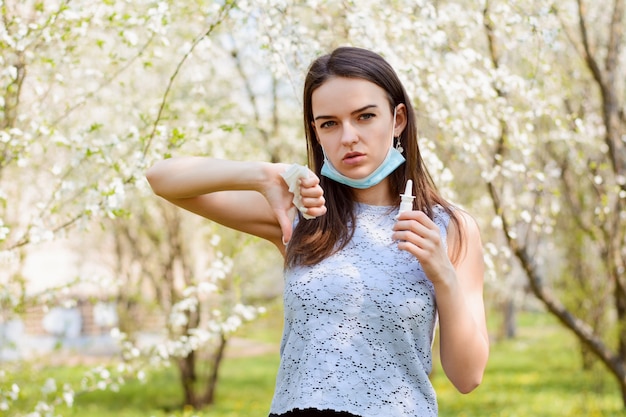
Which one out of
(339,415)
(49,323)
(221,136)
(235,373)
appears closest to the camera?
(339,415)

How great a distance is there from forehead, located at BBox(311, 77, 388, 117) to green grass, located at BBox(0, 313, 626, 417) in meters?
4.85

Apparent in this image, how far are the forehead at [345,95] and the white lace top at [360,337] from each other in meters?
0.39

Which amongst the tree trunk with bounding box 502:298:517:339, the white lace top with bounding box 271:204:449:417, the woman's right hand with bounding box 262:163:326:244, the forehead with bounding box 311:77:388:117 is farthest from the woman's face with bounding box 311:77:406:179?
the tree trunk with bounding box 502:298:517:339

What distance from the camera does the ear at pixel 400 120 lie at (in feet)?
8.05

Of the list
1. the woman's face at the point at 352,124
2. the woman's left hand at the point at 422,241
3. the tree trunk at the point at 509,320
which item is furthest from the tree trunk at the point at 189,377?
the tree trunk at the point at 509,320

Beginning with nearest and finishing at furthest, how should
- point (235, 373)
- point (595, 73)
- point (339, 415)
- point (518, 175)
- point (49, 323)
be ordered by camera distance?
point (339, 415) < point (518, 175) < point (595, 73) < point (235, 373) < point (49, 323)

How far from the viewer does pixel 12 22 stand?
3783mm

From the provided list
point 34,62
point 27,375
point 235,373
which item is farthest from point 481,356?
point 235,373

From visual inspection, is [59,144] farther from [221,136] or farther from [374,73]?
[221,136]

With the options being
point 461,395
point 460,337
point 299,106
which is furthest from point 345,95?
point 461,395

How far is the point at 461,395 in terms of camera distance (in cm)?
1100

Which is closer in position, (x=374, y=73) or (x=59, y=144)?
(x=374, y=73)

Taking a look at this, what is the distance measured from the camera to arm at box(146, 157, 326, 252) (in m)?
2.30

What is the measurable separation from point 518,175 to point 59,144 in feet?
8.46
